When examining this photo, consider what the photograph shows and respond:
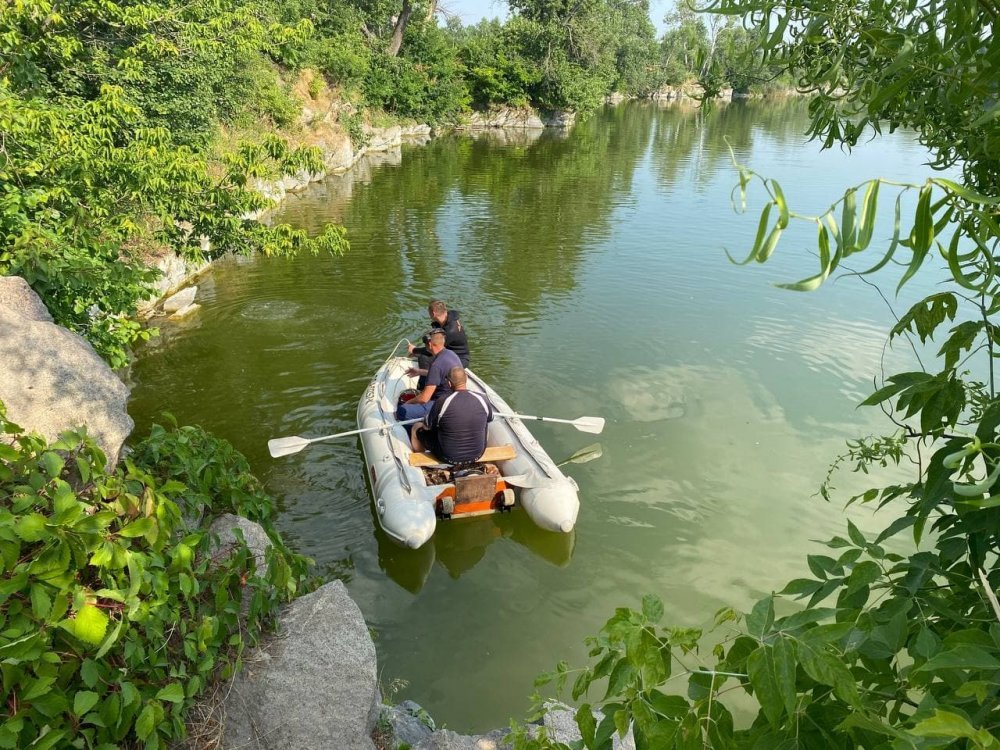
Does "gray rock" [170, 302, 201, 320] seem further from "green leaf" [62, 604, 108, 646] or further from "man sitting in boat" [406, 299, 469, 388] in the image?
"green leaf" [62, 604, 108, 646]

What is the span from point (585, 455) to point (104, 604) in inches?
212

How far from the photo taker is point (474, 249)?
15938mm

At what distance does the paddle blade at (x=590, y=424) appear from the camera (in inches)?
302

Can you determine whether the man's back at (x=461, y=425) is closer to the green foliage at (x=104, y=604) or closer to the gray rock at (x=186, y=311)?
the green foliage at (x=104, y=604)

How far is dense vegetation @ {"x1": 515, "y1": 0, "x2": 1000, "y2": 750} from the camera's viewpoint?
1022mm

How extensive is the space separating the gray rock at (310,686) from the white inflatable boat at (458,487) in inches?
85.3

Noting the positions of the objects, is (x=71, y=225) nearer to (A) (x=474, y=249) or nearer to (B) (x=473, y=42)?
(A) (x=474, y=249)

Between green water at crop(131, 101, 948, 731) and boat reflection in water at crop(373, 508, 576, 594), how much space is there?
2 cm

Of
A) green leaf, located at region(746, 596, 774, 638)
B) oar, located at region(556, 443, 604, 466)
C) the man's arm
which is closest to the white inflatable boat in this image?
the man's arm

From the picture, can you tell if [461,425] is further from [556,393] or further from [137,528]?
[137,528]

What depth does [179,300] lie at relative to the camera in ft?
38.1

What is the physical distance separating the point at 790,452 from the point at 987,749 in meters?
7.56

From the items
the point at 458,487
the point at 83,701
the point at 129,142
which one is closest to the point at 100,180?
the point at 129,142

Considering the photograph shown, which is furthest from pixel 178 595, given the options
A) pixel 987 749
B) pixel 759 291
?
pixel 759 291
